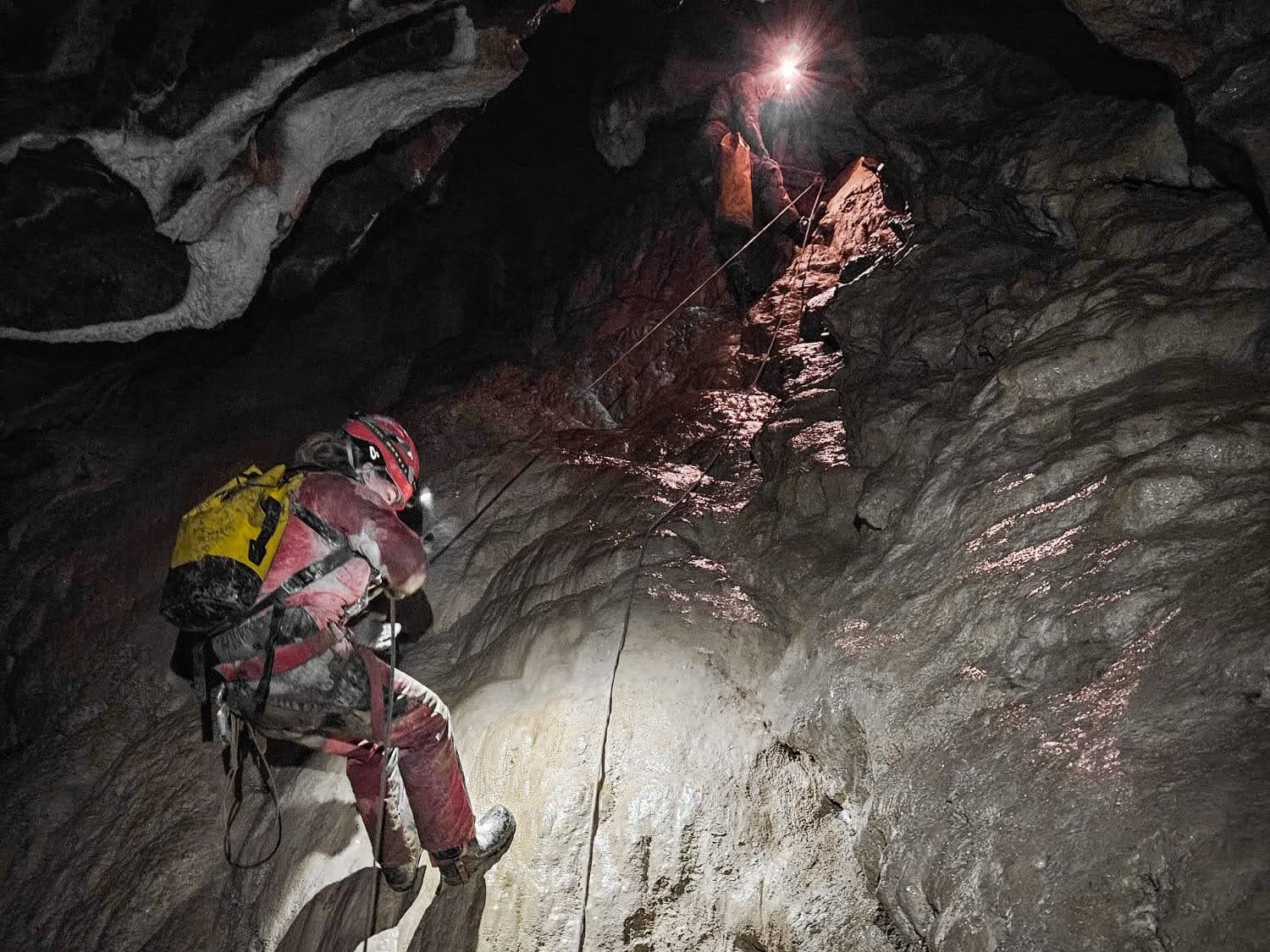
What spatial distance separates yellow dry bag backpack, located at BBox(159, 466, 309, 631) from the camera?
317 cm

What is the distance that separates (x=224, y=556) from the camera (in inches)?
125

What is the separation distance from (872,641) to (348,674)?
234 cm

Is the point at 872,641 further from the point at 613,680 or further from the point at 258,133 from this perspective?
the point at 258,133

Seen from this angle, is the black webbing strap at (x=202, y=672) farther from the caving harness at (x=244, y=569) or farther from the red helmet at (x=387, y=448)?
the red helmet at (x=387, y=448)

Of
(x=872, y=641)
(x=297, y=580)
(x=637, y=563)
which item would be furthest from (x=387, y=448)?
(x=872, y=641)

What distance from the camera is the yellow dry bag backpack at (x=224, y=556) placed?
3.17 metres

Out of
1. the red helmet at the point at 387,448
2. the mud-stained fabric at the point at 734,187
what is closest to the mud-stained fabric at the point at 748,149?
the mud-stained fabric at the point at 734,187

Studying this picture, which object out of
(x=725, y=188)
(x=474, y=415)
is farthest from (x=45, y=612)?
(x=725, y=188)

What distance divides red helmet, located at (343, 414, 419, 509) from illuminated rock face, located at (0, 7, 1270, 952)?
1082 millimetres

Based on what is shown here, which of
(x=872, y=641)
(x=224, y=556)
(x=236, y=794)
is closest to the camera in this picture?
(x=224, y=556)

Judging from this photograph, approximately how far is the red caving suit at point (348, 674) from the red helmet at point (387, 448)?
0.31 metres

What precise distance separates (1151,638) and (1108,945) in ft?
3.39

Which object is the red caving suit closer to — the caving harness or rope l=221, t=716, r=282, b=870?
the caving harness

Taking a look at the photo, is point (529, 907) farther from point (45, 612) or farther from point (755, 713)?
point (45, 612)
